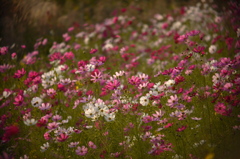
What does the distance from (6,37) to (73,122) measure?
6.05ft

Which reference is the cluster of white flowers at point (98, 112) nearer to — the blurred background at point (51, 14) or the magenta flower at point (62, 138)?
the magenta flower at point (62, 138)

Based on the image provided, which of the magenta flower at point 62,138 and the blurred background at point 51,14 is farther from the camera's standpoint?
the blurred background at point 51,14

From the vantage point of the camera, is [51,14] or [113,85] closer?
[113,85]

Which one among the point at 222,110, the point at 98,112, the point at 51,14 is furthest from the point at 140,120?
the point at 51,14

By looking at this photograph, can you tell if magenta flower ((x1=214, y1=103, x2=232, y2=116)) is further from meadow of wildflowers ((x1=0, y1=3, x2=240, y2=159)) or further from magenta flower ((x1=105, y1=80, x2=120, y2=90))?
magenta flower ((x1=105, y1=80, x2=120, y2=90))

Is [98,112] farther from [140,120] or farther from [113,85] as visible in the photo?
[140,120]

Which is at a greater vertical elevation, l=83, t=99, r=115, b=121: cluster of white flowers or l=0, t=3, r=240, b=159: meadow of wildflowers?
l=83, t=99, r=115, b=121: cluster of white flowers

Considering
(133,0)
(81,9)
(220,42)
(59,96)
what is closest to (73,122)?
(59,96)

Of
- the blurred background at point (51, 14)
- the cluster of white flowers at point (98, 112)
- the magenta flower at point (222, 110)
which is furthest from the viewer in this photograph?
the blurred background at point (51, 14)

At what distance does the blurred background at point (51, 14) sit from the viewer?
374 cm

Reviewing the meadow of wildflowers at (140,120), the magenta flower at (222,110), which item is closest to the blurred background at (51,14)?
the meadow of wildflowers at (140,120)

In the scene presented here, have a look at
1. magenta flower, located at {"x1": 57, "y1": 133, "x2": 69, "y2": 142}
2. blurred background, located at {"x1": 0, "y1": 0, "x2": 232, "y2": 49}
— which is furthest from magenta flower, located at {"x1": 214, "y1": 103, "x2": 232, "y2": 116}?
blurred background, located at {"x1": 0, "y1": 0, "x2": 232, "y2": 49}

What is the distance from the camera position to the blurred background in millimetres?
3742

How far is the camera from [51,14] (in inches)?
245
